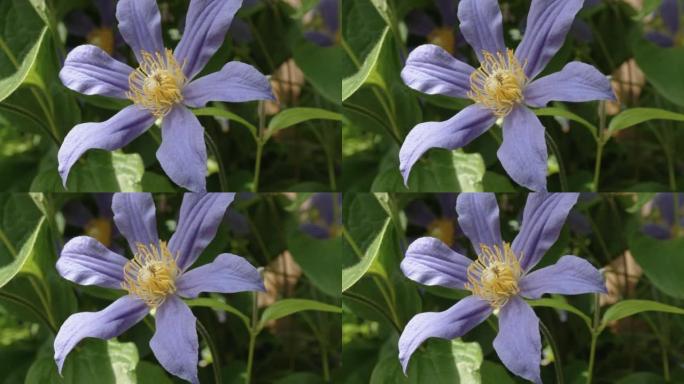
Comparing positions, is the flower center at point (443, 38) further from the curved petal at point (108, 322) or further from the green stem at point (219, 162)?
the curved petal at point (108, 322)

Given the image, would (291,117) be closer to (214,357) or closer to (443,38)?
(443,38)

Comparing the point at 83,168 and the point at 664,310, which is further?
the point at 83,168

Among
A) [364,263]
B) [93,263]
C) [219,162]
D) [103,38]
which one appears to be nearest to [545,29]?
[364,263]

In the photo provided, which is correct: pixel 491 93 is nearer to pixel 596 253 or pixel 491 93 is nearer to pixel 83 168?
pixel 596 253

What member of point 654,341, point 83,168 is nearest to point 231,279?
point 83,168

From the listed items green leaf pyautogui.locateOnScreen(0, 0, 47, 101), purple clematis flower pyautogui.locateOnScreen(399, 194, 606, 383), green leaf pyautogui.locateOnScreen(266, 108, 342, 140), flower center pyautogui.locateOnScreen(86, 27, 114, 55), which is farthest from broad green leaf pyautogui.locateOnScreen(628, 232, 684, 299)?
green leaf pyautogui.locateOnScreen(0, 0, 47, 101)

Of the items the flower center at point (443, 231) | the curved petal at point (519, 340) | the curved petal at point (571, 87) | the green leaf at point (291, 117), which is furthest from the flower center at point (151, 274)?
the curved petal at point (571, 87)

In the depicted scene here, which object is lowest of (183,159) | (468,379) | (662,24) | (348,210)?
(468,379)
